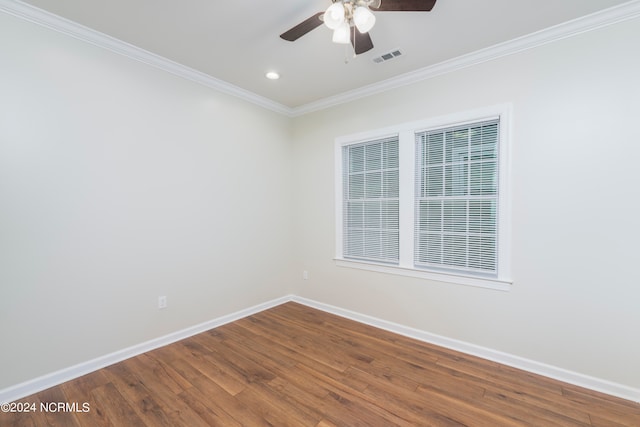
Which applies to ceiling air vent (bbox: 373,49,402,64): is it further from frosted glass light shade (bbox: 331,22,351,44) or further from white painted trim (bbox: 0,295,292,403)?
white painted trim (bbox: 0,295,292,403)

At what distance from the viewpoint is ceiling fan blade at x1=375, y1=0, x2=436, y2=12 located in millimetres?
1508

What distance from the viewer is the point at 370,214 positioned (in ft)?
10.8

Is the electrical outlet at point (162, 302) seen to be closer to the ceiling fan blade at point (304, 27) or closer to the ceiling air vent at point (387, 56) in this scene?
the ceiling fan blade at point (304, 27)

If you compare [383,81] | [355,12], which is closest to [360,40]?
[355,12]

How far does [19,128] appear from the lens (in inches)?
76.2

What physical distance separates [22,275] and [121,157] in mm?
1111

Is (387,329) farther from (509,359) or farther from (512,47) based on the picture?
(512,47)

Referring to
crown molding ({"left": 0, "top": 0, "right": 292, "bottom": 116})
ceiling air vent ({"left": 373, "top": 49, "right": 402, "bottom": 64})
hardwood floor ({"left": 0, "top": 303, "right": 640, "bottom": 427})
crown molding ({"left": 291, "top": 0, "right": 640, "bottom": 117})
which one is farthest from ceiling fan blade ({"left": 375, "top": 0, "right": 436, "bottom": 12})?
hardwood floor ({"left": 0, "top": 303, "right": 640, "bottom": 427})

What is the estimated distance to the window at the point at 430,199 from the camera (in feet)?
8.13

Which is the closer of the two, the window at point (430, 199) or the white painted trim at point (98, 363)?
the white painted trim at point (98, 363)

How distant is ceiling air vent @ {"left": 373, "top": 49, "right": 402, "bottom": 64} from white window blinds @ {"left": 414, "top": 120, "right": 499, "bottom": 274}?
0.80 metres

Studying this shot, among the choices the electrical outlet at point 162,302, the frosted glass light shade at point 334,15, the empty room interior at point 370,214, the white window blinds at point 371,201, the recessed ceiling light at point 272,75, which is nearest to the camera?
the frosted glass light shade at point 334,15

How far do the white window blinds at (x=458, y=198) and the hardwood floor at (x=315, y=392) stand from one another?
36.5 inches

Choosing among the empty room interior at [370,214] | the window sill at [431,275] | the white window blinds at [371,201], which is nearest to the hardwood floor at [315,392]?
the empty room interior at [370,214]
